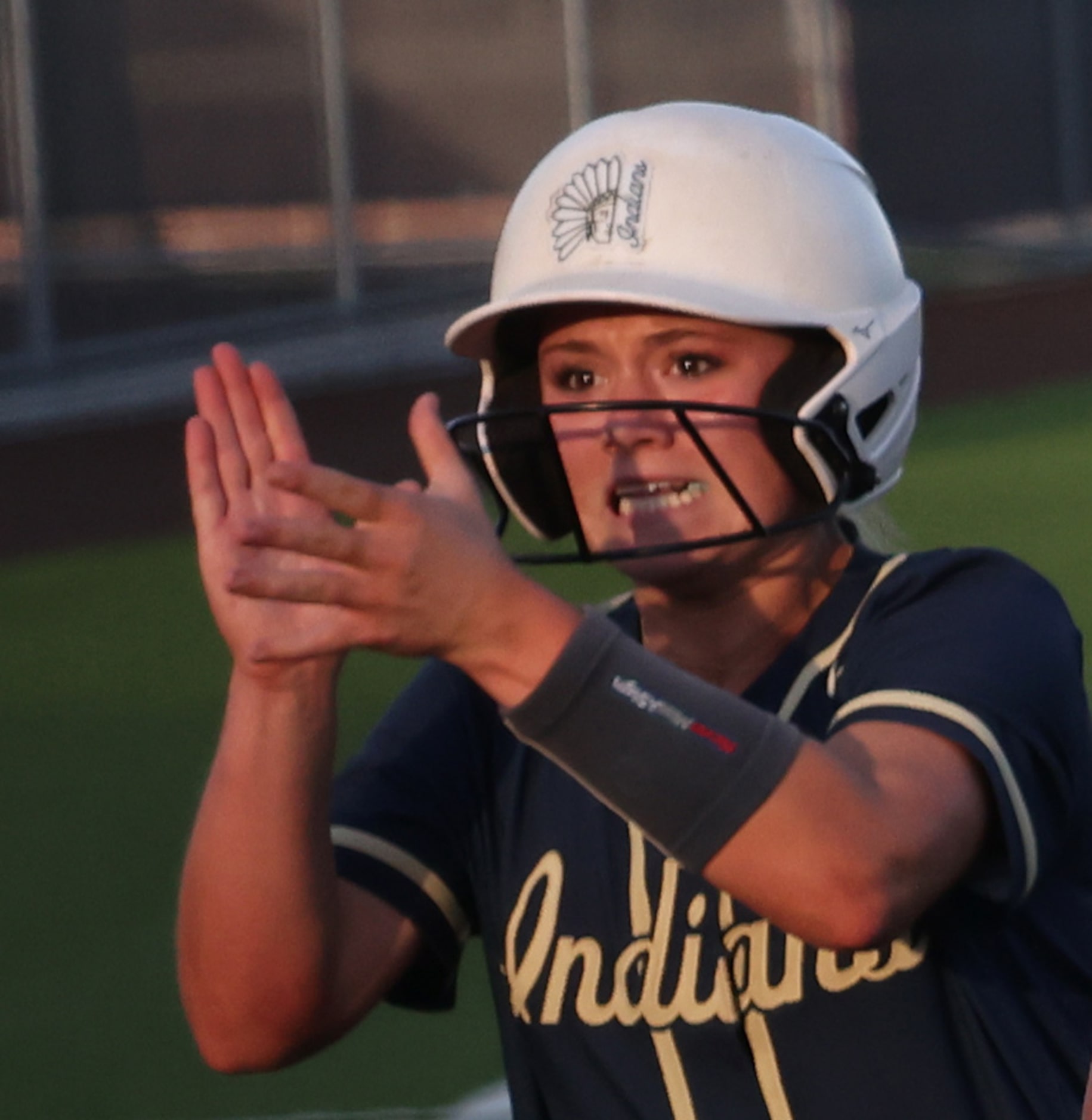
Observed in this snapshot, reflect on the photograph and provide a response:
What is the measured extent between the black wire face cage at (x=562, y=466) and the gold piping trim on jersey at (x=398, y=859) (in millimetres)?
369

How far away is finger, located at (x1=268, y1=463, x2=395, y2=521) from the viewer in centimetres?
185

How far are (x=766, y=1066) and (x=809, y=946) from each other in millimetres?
131

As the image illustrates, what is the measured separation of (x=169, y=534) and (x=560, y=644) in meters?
9.61

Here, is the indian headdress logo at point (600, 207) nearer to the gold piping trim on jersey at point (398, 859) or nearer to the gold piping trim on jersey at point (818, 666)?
the gold piping trim on jersey at point (818, 666)

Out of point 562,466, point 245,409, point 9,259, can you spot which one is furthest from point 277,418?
point 9,259

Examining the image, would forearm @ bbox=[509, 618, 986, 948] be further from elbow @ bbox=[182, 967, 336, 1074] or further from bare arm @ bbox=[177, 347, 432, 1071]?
elbow @ bbox=[182, 967, 336, 1074]

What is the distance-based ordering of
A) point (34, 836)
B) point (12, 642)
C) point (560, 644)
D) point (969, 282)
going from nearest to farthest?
1. point (560, 644)
2. point (34, 836)
3. point (12, 642)
4. point (969, 282)

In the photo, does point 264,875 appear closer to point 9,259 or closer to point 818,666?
point 818,666

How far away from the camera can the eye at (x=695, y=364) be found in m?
2.60

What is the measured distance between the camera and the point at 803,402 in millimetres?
2623

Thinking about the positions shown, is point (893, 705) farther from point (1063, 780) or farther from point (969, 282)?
point (969, 282)

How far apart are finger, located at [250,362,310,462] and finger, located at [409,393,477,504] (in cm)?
14

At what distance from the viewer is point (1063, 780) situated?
2.27 metres

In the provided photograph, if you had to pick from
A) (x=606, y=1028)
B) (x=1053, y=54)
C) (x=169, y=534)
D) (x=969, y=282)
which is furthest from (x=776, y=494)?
(x=1053, y=54)
